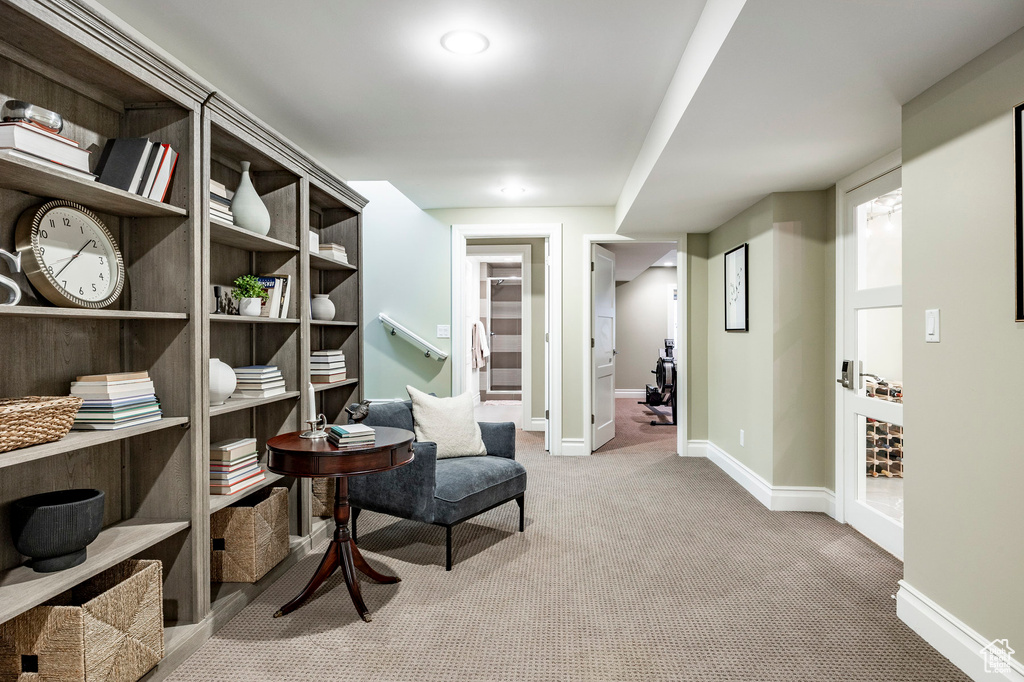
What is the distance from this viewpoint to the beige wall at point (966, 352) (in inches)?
66.6

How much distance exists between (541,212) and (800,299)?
239cm

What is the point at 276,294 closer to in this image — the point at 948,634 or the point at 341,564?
the point at 341,564

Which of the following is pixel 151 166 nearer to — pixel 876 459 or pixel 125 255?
pixel 125 255

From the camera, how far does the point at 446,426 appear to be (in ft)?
10.3

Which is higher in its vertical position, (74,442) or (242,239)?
(242,239)

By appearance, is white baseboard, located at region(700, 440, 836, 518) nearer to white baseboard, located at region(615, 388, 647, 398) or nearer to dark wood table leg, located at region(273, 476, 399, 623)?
dark wood table leg, located at region(273, 476, 399, 623)

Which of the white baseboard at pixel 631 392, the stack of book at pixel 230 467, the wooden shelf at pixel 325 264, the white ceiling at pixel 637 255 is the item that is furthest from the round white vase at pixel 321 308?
the white baseboard at pixel 631 392

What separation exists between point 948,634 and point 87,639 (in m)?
2.75

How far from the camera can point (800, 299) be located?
3.54 metres

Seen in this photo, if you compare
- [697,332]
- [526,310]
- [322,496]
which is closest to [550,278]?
[526,310]

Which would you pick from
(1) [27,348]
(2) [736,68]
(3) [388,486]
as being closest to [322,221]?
(3) [388,486]

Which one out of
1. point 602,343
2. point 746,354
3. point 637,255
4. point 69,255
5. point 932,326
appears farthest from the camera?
point 637,255

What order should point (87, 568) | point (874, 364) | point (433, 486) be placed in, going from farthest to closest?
point (874, 364)
point (433, 486)
point (87, 568)

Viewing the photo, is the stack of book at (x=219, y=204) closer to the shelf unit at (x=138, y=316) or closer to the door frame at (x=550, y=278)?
the shelf unit at (x=138, y=316)
